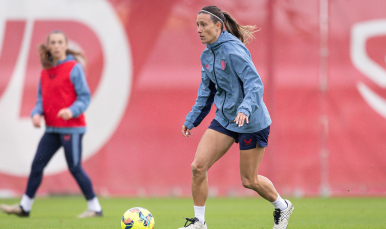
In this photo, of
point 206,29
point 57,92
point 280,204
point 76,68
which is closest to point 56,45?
point 76,68

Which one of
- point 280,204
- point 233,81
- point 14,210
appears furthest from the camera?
point 14,210

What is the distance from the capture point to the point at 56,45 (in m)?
6.36

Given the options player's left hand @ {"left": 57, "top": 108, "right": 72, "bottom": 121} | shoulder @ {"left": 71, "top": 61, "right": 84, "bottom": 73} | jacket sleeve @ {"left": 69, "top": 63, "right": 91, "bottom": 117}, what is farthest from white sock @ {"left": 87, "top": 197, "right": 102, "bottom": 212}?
shoulder @ {"left": 71, "top": 61, "right": 84, "bottom": 73}

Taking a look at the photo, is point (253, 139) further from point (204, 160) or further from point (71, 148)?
point (71, 148)

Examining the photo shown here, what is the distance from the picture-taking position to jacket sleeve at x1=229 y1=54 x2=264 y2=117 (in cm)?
423

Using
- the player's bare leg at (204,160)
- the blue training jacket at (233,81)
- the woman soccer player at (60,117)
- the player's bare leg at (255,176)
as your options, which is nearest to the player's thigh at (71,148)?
the woman soccer player at (60,117)

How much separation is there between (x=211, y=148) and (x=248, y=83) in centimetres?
69

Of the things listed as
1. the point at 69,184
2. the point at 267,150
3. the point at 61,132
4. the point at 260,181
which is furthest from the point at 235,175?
the point at 260,181

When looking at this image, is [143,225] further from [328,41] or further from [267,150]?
[328,41]

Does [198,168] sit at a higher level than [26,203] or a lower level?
higher

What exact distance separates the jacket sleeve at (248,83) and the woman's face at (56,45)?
274 centimetres

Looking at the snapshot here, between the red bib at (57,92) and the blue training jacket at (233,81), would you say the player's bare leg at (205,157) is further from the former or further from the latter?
the red bib at (57,92)

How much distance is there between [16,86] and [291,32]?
4.77 m

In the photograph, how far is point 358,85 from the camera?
884 cm
